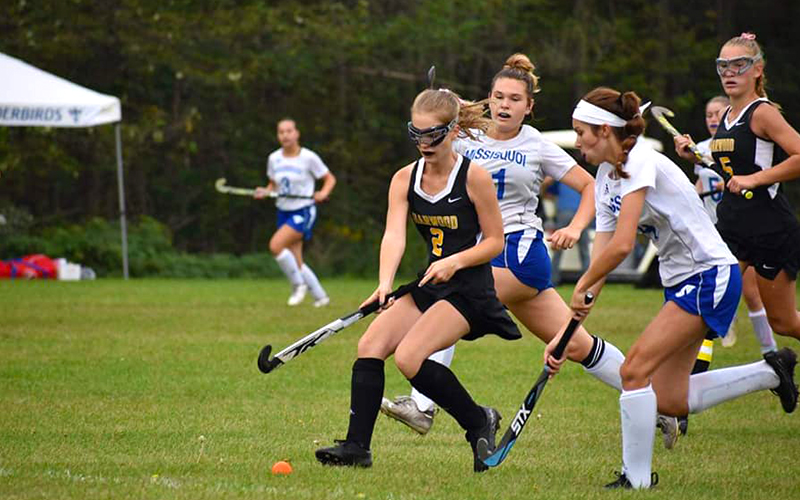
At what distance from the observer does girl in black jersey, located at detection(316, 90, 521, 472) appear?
632cm

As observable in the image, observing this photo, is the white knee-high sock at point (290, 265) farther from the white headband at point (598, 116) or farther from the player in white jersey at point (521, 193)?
the white headband at point (598, 116)

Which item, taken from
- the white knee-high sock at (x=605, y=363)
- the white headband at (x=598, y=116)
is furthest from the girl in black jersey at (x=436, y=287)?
the white knee-high sock at (x=605, y=363)

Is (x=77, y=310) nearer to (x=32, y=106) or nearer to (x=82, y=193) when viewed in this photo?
(x=32, y=106)

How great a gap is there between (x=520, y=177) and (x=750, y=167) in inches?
57.9

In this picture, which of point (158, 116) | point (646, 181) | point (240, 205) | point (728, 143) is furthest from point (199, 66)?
point (646, 181)

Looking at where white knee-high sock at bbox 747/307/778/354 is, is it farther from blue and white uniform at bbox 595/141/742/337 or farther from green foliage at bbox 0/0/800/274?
green foliage at bbox 0/0/800/274

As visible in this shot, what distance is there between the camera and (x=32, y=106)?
19.4m

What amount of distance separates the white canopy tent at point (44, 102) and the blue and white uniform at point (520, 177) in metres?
12.9

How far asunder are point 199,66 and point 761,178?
20.8m

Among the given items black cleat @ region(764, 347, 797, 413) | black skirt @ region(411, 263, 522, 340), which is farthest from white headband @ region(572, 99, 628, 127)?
black cleat @ region(764, 347, 797, 413)

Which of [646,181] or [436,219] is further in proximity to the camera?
[436,219]

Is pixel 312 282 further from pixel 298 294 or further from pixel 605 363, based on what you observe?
pixel 605 363

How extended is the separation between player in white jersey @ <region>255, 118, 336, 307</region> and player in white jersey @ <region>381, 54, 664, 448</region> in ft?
28.1

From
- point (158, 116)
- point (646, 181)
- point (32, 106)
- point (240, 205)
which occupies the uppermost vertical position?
point (646, 181)
